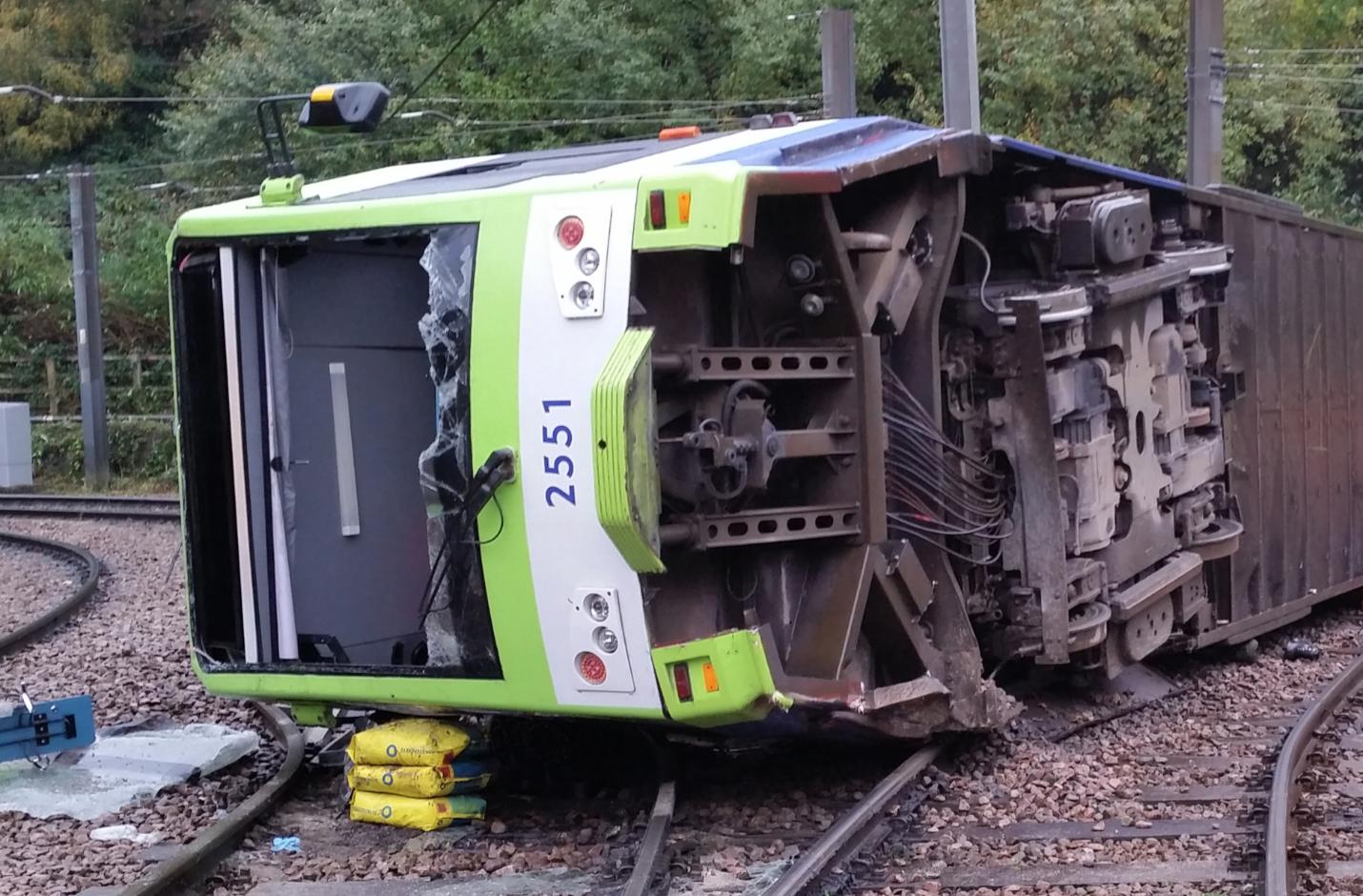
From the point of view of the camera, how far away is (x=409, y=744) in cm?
623

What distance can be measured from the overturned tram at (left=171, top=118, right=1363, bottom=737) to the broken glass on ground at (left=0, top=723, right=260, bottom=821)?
0.82 m

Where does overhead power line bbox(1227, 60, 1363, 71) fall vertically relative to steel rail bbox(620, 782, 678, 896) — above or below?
above

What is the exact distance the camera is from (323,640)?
6453 millimetres

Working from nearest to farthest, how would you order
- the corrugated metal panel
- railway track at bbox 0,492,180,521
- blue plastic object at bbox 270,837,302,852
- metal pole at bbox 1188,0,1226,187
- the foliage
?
1. blue plastic object at bbox 270,837,302,852
2. the corrugated metal panel
3. metal pole at bbox 1188,0,1226,187
4. railway track at bbox 0,492,180,521
5. the foliage

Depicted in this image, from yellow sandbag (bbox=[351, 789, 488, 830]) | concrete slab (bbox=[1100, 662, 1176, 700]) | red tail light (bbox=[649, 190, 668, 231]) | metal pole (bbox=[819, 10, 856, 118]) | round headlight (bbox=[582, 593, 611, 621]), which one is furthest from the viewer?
metal pole (bbox=[819, 10, 856, 118])

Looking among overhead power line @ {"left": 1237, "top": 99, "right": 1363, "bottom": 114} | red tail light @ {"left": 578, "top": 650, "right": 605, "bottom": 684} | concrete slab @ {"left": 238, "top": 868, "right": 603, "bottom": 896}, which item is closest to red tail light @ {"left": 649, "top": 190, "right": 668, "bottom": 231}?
red tail light @ {"left": 578, "top": 650, "right": 605, "bottom": 684}

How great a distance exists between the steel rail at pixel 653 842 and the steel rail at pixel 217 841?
4.67 ft

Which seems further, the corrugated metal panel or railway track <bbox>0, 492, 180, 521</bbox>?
railway track <bbox>0, 492, 180, 521</bbox>

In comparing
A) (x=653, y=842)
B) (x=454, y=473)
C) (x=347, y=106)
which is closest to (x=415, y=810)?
(x=653, y=842)

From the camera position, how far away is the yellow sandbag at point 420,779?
6.21 meters

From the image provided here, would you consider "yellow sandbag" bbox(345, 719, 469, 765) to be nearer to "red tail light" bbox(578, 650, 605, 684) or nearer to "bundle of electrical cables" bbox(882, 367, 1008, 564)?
"red tail light" bbox(578, 650, 605, 684)

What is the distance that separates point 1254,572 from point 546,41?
22.6 m

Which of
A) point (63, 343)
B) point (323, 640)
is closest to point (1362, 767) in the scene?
point (323, 640)

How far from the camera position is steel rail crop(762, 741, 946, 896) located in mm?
5047
